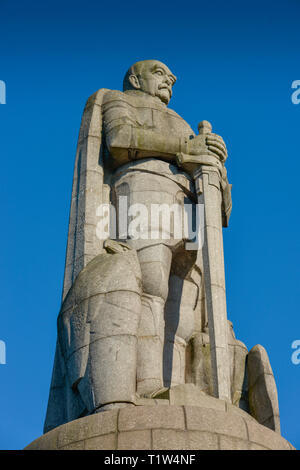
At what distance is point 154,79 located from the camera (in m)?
13.1

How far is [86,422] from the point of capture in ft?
28.2

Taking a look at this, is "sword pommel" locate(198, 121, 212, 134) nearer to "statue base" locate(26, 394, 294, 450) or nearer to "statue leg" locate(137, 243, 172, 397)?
"statue leg" locate(137, 243, 172, 397)

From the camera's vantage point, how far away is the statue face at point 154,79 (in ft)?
42.9

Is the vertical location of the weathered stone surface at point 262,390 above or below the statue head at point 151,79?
below

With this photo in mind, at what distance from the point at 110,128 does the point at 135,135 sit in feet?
1.68

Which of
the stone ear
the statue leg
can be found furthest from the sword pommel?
the statue leg

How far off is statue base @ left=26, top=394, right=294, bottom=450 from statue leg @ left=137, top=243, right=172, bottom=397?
3.67ft

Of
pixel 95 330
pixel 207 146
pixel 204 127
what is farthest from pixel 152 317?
pixel 204 127

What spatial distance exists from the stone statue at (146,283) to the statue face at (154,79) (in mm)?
36

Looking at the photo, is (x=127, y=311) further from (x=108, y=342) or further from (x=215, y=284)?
(x=215, y=284)

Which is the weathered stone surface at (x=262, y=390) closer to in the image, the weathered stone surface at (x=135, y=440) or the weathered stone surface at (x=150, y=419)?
the weathered stone surface at (x=150, y=419)

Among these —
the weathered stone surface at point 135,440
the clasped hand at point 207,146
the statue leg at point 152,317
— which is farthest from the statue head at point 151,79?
the weathered stone surface at point 135,440

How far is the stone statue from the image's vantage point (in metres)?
9.68
